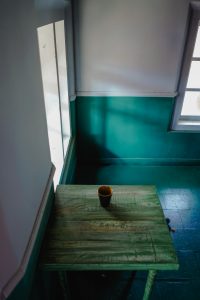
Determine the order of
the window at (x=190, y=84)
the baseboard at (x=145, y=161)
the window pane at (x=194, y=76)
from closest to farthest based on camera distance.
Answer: the window at (x=190, y=84) → the window pane at (x=194, y=76) → the baseboard at (x=145, y=161)

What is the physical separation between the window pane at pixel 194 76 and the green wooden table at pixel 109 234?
1.88 meters

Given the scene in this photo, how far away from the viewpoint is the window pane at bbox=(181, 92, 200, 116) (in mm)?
3160

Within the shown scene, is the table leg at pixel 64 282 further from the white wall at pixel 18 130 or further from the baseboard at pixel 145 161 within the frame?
the baseboard at pixel 145 161

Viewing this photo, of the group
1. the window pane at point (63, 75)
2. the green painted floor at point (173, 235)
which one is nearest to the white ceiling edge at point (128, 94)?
the window pane at point (63, 75)

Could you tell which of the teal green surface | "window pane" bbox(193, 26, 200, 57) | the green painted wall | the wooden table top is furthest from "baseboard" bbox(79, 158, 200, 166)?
the wooden table top

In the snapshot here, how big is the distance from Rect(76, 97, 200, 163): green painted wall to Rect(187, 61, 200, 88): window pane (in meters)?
0.33

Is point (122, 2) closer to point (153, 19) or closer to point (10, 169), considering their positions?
point (153, 19)

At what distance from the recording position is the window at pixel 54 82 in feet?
6.42

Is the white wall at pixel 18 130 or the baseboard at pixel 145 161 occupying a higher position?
the white wall at pixel 18 130

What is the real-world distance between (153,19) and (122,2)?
383mm

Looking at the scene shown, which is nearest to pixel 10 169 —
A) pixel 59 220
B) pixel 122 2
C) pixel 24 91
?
pixel 24 91

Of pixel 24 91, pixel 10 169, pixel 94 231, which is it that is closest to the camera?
pixel 10 169

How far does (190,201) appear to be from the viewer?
282 cm

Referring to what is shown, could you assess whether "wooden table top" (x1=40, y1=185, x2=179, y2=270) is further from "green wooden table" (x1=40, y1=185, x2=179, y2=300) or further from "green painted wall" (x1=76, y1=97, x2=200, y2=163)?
"green painted wall" (x1=76, y1=97, x2=200, y2=163)
